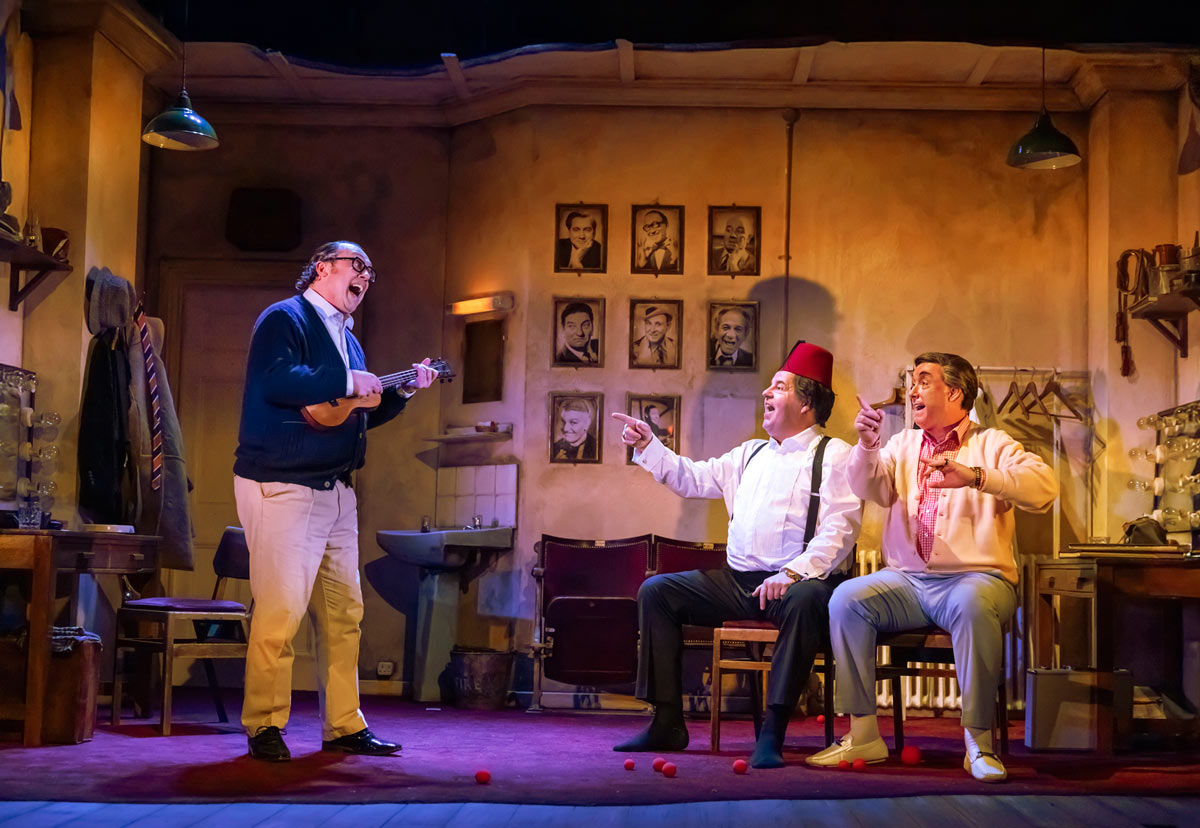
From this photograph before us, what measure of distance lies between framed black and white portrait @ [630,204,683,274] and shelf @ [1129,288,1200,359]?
8.39 feet

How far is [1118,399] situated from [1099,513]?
2.09 ft

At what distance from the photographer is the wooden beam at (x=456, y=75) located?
23.9 ft

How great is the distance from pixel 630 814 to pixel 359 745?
4.92 feet

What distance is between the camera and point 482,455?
781cm

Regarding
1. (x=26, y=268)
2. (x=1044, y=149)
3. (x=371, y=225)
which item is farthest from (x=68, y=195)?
(x=1044, y=149)

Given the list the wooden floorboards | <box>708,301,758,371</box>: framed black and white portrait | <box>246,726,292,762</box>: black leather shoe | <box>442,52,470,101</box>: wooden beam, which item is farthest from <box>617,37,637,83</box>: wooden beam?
the wooden floorboards

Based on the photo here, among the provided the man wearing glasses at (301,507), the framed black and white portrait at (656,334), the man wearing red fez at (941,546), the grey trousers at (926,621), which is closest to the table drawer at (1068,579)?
the man wearing red fez at (941,546)

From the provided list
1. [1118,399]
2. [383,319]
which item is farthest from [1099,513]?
[383,319]

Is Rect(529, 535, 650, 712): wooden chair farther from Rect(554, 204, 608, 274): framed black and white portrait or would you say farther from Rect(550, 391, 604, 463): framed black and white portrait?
Rect(554, 204, 608, 274): framed black and white portrait

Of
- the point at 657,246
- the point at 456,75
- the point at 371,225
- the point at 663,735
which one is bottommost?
the point at 663,735

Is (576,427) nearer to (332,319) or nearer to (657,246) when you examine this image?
(657,246)

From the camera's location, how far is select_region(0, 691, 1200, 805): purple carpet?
3848mm

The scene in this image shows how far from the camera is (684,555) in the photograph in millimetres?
7199

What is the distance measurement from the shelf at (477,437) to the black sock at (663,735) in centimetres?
295
